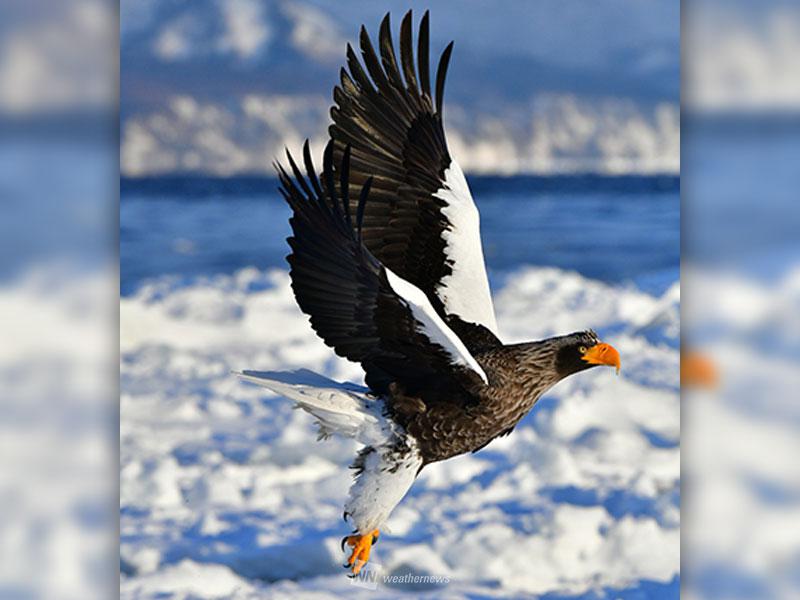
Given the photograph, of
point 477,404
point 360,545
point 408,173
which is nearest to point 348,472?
point 360,545

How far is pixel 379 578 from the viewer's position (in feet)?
11.8

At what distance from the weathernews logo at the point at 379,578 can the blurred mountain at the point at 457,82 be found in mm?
1152

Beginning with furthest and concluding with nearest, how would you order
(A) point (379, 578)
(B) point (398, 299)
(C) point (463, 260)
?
(A) point (379, 578) < (C) point (463, 260) < (B) point (398, 299)

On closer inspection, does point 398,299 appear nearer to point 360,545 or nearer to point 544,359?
point 544,359

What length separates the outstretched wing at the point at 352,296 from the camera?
2.70 m

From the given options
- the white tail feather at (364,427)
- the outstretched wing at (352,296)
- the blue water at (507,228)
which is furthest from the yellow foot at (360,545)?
the blue water at (507,228)

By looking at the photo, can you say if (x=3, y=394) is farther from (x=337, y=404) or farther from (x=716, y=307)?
(x=716, y=307)

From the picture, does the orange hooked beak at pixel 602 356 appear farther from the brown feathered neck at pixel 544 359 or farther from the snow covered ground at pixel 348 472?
the snow covered ground at pixel 348 472

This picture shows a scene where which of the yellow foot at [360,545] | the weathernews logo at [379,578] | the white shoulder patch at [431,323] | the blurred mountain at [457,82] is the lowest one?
the weathernews logo at [379,578]

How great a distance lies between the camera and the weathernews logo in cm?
360

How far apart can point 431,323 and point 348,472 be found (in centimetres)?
100

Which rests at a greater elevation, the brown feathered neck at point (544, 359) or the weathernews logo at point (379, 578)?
the brown feathered neck at point (544, 359)

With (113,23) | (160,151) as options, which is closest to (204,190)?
(160,151)

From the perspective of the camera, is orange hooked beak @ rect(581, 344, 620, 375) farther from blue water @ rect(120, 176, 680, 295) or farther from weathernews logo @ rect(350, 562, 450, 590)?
weathernews logo @ rect(350, 562, 450, 590)
